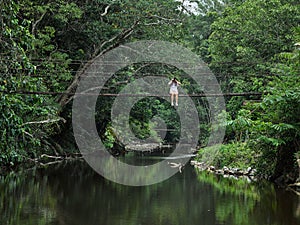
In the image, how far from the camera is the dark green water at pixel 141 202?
327 inches

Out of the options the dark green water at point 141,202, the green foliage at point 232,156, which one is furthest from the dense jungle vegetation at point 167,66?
the dark green water at point 141,202

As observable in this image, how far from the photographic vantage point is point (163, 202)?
10.3m

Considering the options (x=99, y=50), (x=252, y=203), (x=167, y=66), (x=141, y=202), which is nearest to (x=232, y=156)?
(x=167, y=66)

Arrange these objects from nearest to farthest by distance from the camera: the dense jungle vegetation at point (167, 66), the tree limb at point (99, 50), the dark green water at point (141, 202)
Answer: the dark green water at point (141, 202)
the dense jungle vegetation at point (167, 66)
the tree limb at point (99, 50)

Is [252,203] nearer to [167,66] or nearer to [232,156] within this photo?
[232,156]

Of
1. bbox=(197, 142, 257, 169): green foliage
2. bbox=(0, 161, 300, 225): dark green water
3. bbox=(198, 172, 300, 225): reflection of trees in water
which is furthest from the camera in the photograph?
bbox=(197, 142, 257, 169): green foliage

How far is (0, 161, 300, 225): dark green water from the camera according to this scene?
8305mm

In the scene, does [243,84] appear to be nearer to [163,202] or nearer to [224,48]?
[224,48]

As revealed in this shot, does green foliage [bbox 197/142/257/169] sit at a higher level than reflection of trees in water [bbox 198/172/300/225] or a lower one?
higher

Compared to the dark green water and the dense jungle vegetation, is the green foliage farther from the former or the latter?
the dark green water

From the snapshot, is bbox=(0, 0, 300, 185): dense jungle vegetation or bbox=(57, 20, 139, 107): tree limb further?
bbox=(57, 20, 139, 107): tree limb

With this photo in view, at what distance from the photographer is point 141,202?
1029cm

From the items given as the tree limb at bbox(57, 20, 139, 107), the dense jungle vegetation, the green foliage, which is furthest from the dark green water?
the tree limb at bbox(57, 20, 139, 107)

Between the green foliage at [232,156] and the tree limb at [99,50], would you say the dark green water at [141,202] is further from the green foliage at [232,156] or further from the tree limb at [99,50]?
the tree limb at [99,50]
